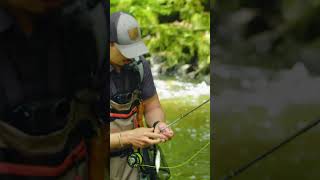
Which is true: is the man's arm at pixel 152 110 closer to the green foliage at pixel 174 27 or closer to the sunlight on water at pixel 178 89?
the sunlight on water at pixel 178 89

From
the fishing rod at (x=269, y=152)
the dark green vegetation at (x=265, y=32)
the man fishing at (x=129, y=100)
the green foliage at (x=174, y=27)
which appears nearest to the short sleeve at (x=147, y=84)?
the man fishing at (x=129, y=100)

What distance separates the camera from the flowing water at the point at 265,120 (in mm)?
2453

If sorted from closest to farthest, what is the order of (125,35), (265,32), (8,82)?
(8,82) < (125,35) < (265,32)

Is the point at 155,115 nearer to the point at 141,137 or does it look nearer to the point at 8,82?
the point at 141,137

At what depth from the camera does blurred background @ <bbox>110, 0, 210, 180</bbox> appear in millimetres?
2512

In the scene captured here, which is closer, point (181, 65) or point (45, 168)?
point (45, 168)

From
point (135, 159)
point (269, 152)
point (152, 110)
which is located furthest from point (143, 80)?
point (269, 152)

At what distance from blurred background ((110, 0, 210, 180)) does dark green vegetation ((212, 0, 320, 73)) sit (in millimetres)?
125

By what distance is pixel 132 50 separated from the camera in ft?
7.91

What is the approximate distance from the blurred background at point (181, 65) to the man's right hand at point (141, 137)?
7 cm

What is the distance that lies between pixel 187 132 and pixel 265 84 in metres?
0.47

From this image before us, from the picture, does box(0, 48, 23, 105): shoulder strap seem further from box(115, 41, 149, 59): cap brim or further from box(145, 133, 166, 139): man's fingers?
box(145, 133, 166, 139): man's fingers

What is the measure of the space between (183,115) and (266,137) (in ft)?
1.45

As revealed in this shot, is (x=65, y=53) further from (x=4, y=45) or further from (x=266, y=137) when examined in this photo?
(x=266, y=137)
